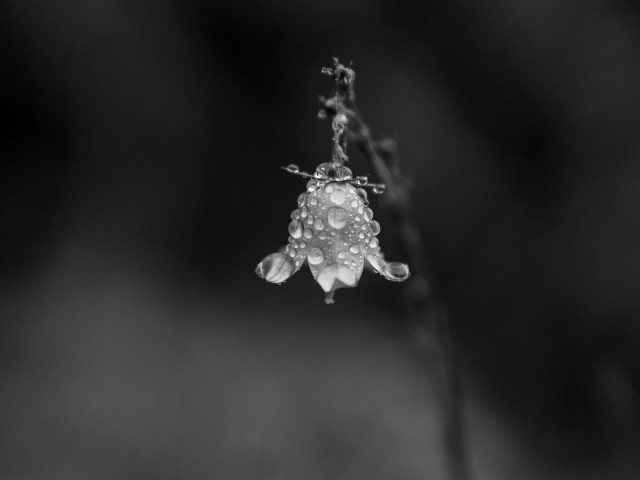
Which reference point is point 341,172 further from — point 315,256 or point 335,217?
point 315,256

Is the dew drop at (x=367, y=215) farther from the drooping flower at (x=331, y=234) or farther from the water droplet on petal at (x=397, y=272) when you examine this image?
the water droplet on petal at (x=397, y=272)

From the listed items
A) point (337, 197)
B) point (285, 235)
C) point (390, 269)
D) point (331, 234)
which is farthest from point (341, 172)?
point (285, 235)

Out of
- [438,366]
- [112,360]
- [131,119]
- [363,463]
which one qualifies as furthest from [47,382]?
[438,366]

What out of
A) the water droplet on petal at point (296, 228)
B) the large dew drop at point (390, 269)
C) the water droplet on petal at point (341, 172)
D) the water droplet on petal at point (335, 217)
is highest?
the water droplet on petal at point (341, 172)

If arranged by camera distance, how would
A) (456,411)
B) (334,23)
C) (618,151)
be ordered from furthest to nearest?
(334,23)
(618,151)
(456,411)

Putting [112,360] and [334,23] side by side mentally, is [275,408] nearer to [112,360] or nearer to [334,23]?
[112,360]

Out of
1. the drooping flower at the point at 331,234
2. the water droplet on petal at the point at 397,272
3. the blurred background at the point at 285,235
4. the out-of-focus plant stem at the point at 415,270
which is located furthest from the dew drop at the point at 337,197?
the blurred background at the point at 285,235
